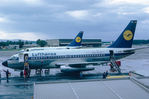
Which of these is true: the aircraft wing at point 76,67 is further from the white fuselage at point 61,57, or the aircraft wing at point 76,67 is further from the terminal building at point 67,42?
the terminal building at point 67,42

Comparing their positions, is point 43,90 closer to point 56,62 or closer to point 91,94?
point 91,94

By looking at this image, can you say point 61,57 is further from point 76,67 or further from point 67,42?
point 67,42

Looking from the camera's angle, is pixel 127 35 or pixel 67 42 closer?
pixel 127 35

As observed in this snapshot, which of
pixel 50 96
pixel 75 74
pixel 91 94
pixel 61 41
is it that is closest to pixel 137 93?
pixel 91 94

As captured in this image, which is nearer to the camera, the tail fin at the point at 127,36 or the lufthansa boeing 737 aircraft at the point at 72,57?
the lufthansa boeing 737 aircraft at the point at 72,57

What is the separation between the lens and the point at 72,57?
82.8ft

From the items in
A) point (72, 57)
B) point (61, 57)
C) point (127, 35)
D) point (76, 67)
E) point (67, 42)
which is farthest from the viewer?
point (67, 42)

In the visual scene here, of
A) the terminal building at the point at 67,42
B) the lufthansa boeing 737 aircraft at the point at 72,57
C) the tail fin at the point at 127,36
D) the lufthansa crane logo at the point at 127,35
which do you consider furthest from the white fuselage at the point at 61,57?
the terminal building at the point at 67,42

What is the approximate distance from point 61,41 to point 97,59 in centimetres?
9327

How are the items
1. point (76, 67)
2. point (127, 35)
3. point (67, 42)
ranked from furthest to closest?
1. point (67, 42)
2. point (127, 35)
3. point (76, 67)

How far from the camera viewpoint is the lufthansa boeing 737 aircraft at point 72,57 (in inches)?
942

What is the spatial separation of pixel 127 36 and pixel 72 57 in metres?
8.79

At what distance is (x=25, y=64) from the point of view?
78.7 feet

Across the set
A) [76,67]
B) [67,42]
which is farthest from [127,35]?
[67,42]
